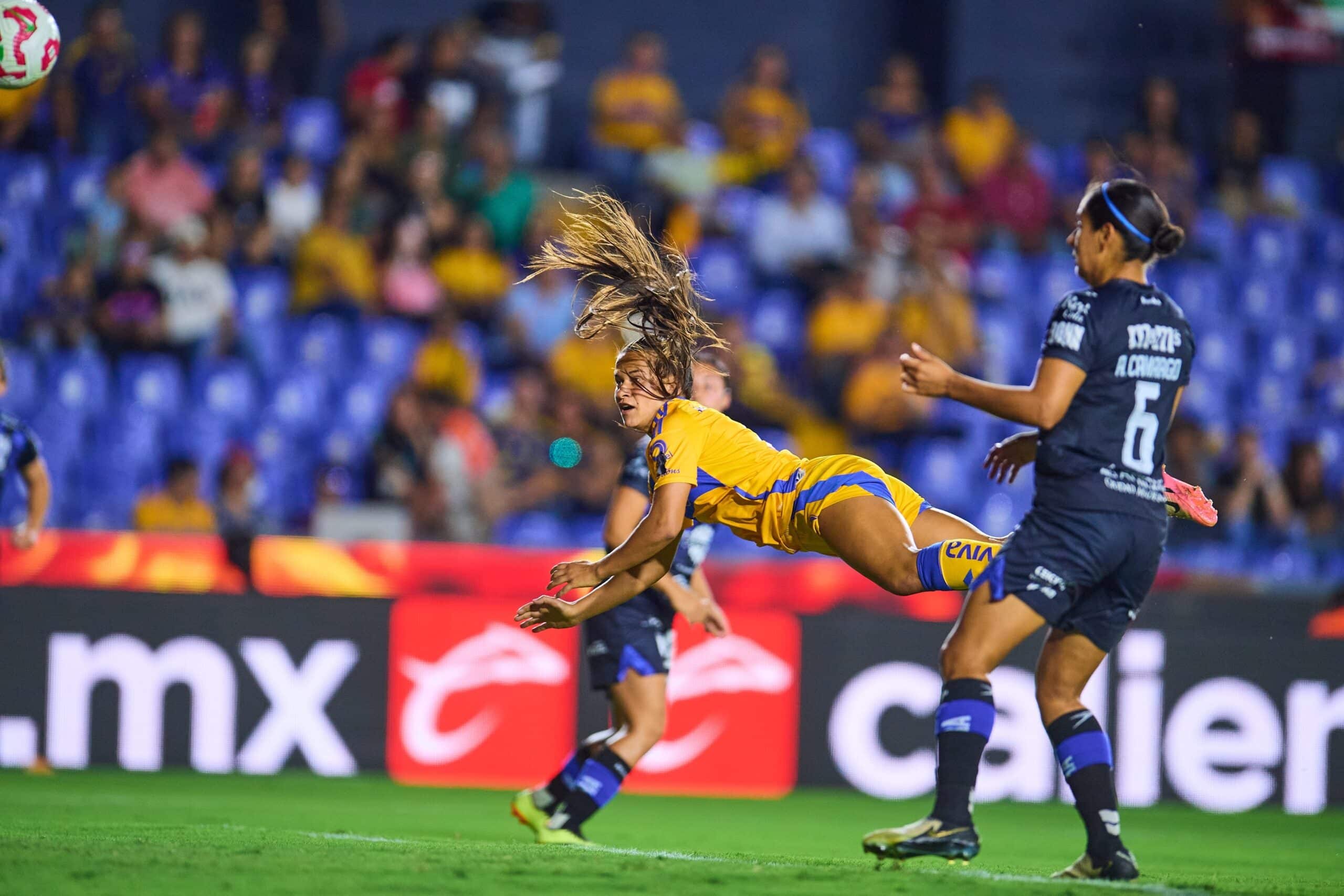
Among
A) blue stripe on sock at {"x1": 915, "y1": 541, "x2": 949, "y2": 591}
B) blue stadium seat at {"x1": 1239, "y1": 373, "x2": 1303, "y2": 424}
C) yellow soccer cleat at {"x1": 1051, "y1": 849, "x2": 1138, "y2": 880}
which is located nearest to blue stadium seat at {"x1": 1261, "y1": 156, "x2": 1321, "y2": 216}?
blue stadium seat at {"x1": 1239, "y1": 373, "x2": 1303, "y2": 424}

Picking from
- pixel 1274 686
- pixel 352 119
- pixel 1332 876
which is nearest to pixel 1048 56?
pixel 352 119

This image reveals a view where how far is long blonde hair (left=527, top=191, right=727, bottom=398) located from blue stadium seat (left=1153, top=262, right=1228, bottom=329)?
356 inches

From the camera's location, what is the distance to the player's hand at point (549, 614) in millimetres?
5227

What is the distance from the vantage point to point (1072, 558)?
15.6ft

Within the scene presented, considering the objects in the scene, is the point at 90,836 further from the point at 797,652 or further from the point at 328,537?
the point at 797,652

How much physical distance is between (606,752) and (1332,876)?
8.94 feet

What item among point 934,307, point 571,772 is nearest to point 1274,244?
point 934,307

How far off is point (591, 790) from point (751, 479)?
1.41m

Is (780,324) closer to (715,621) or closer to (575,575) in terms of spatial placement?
(715,621)

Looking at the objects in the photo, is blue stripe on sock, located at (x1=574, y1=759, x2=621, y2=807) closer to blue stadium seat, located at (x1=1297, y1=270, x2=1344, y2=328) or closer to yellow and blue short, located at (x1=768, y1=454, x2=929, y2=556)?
yellow and blue short, located at (x1=768, y1=454, x2=929, y2=556)

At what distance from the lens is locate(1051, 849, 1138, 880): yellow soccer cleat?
4.89 metres

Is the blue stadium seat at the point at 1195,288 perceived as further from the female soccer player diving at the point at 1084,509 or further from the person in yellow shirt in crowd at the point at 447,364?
the female soccer player diving at the point at 1084,509

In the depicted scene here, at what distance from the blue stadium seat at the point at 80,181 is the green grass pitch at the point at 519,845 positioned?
5181mm

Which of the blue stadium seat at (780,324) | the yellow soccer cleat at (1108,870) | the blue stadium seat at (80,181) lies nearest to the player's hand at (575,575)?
the yellow soccer cleat at (1108,870)
